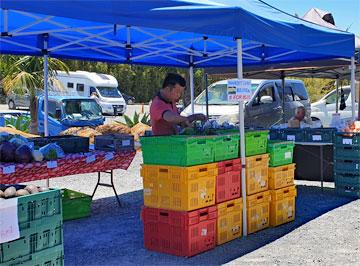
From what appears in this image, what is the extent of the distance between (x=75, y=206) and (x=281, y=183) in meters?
2.74

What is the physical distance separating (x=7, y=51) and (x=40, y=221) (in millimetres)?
5262

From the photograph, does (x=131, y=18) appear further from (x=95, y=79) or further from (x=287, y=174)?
(x=95, y=79)

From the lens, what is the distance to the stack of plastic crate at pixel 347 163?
27.1 feet

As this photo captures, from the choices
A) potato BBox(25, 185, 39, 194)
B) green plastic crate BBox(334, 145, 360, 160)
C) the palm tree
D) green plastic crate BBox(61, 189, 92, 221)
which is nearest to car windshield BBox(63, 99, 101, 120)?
the palm tree

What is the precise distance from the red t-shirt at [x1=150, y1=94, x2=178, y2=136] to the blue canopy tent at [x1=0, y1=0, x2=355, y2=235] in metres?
0.84

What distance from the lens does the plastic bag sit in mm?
6250

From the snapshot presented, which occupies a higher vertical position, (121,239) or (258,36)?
(258,36)

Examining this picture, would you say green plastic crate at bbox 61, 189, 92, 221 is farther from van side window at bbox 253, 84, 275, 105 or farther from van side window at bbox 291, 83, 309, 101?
van side window at bbox 291, 83, 309, 101

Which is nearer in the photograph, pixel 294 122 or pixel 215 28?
pixel 215 28

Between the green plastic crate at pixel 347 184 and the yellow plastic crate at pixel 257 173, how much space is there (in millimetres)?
2541

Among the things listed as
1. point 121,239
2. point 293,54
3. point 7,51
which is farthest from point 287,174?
point 7,51

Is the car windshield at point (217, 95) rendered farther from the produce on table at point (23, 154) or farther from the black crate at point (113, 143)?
the produce on table at point (23, 154)

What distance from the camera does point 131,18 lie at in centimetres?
477

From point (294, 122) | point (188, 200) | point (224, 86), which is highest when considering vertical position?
point (224, 86)
